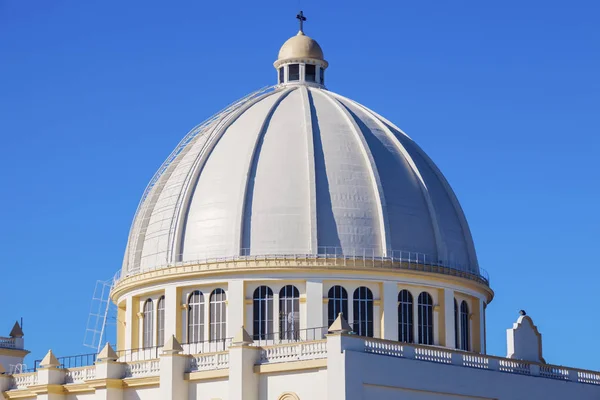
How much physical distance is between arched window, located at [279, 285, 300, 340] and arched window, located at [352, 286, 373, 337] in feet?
7.82

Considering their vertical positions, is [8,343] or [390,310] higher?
[8,343]

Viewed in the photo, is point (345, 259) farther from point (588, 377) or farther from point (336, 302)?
point (588, 377)

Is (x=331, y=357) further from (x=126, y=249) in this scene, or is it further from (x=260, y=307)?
(x=126, y=249)

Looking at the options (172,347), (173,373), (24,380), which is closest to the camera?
(173,373)

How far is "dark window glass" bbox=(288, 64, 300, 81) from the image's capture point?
250 ft

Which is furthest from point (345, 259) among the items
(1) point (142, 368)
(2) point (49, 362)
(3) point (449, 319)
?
(2) point (49, 362)

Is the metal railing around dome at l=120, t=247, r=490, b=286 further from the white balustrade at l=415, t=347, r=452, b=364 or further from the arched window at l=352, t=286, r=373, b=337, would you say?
the white balustrade at l=415, t=347, r=452, b=364

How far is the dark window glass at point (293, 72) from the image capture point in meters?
76.2

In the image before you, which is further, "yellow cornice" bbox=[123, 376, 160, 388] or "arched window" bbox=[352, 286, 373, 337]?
"arched window" bbox=[352, 286, 373, 337]

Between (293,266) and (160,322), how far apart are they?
7063mm

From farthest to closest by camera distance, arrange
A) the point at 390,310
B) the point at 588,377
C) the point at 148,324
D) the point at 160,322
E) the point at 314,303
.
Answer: the point at 148,324 < the point at 160,322 < the point at 588,377 < the point at 390,310 < the point at 314,303

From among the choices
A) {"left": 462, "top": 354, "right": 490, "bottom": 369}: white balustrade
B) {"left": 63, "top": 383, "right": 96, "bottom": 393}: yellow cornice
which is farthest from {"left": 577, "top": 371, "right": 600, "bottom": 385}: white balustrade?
{"left": 63, "top": 383, "right": 96, "bottom": 393}: yellow cornice

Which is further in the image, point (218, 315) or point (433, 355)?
point (218, 315)

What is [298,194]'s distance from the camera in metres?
67.7
